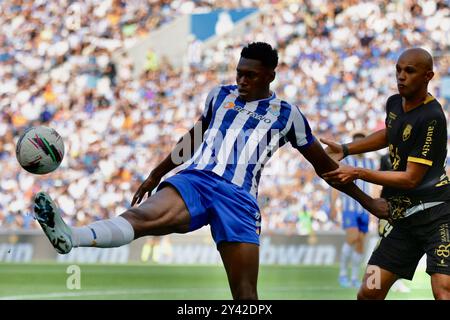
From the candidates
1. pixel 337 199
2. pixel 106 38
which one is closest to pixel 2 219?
pixel 106 38

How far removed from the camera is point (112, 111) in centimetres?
2716

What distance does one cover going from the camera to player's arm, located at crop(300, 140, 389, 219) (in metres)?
7.43

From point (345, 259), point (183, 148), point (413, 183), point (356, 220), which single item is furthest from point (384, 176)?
point (356, 220)

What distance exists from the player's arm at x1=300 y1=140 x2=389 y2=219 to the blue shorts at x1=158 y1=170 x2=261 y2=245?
627 mm

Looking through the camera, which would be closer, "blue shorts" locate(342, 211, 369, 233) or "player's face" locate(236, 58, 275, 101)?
"player's face" locate(236, 58, 275, 101)

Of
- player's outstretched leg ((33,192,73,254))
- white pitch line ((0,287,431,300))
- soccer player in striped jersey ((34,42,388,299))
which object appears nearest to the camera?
player's outstretched leg ((33,192,73,254))

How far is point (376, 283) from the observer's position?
752 centimetres

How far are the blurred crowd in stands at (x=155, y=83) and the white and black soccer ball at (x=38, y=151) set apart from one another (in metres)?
14.0

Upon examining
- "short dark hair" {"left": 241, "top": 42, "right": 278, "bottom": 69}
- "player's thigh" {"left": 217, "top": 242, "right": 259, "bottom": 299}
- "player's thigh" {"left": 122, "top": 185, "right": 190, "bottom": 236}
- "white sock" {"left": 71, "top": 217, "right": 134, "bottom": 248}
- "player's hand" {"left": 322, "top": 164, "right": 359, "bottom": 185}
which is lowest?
"player's thigh" {"left": 217, "top": 242, "right": 259, "bottom": 299}

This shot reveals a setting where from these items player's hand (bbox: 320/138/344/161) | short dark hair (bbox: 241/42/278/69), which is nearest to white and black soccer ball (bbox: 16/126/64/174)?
short dark hair (bbox: 241/42/278/69)

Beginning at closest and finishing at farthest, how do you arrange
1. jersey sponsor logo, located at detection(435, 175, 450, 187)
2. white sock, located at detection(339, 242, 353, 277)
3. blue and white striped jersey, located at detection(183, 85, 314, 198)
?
1. blue and white striped jersey, located at detection(183, 85, 314, 198)
2. jersey sponsor logo, located at detection(435, 175, 450, 187)
3. white sock, located at detection(339, 242, 353, 277)

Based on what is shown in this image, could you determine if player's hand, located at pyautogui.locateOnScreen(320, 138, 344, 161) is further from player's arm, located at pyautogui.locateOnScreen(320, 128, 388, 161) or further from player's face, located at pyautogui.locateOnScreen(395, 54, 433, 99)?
player's face, located at pyautogui.locateOnScreen(395, 54, 433, 99)

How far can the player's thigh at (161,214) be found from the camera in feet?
22.1

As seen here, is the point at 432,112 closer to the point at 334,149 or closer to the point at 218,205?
the point at 334,149
